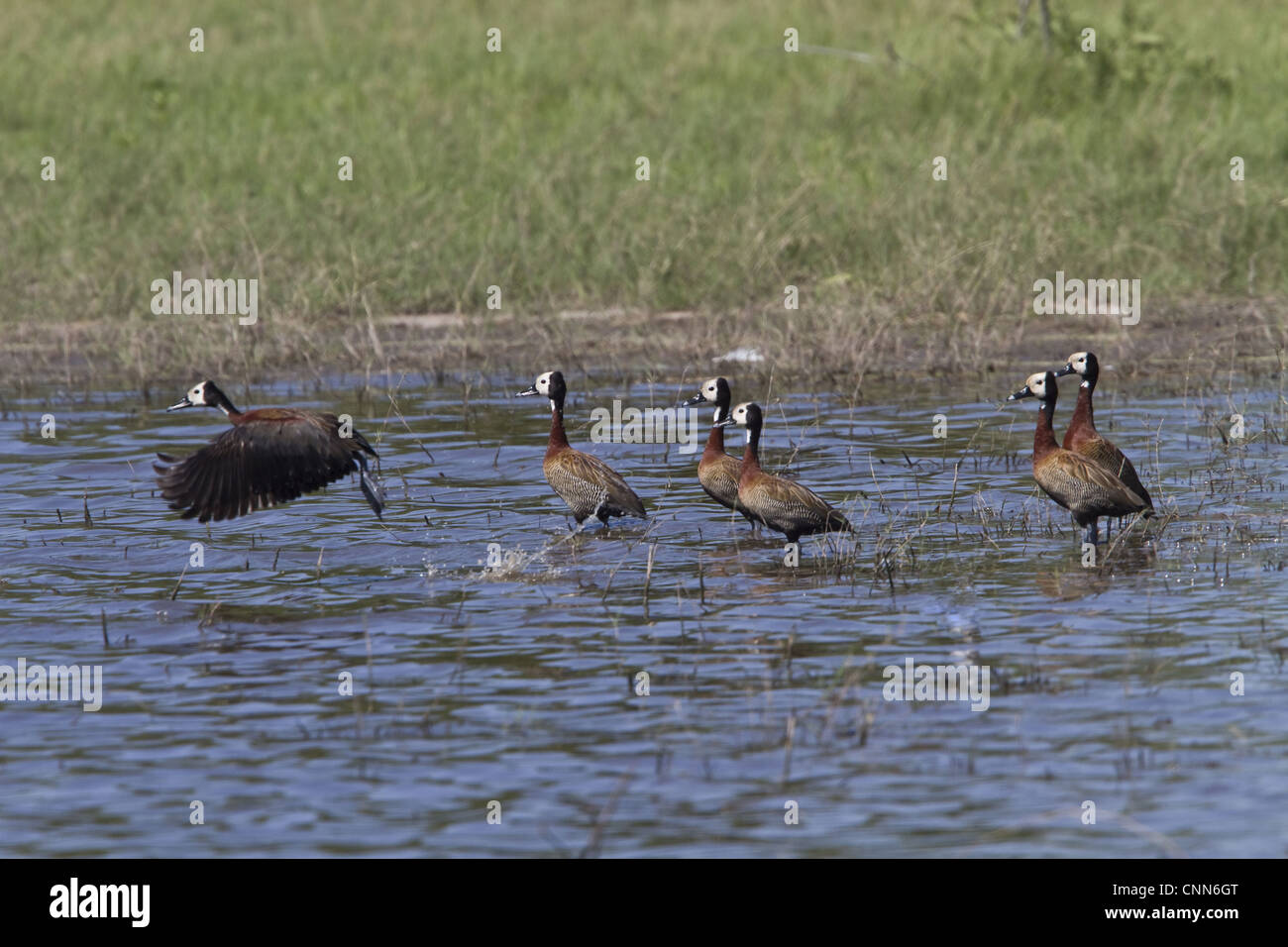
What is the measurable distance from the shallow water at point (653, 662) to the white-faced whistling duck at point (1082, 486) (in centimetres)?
24

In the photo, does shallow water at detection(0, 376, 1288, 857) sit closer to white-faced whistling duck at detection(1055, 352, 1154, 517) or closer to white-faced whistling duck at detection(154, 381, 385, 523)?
white-faced whistling duck at detection(1055, 352, 1154, 517)

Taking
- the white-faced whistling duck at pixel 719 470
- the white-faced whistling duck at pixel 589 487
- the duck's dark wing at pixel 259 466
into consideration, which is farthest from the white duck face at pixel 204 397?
the white-faced whistling duck at pixel 719 470

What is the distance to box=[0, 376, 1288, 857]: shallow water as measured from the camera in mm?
6316

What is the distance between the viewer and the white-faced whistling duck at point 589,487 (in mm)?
10930

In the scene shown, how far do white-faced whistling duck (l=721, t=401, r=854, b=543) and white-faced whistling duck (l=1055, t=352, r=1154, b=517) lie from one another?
1342mm

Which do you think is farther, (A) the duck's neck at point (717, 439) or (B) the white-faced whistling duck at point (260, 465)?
(A) the duck's neck at point (717, 439)

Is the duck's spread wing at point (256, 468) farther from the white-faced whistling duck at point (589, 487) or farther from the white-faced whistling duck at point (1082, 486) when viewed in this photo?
the white-faced whistling duck at point (1082, 486)

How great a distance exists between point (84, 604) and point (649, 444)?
522 cm

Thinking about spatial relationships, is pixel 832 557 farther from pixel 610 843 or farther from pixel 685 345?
pixel 685 345

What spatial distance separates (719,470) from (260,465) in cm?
260

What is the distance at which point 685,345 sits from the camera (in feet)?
52.1

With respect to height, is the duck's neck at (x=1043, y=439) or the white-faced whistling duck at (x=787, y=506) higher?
the duck's neck at (x=1043, y=439)

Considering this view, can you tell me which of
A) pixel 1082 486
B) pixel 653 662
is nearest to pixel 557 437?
pixel 1082 486

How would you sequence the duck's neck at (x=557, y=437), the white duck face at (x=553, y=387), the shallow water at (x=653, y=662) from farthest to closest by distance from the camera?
the white duck face at (x=553, y=387) < the duck's neck at (x=557, y=437) < the shallow water at (x=653, y=662)
